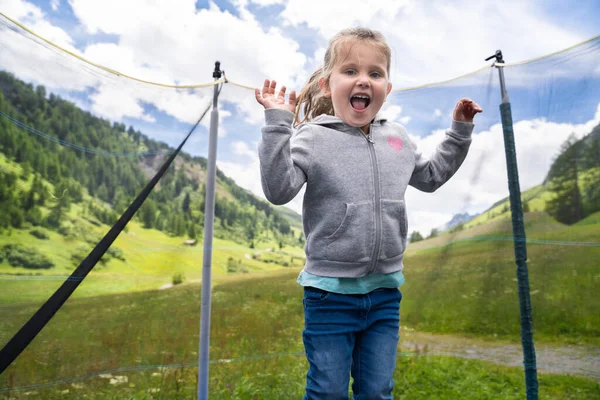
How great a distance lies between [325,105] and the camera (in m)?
1.64

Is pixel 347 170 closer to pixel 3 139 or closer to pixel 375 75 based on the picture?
pixel 375 75

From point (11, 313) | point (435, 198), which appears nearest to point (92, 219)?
point (11, 313)

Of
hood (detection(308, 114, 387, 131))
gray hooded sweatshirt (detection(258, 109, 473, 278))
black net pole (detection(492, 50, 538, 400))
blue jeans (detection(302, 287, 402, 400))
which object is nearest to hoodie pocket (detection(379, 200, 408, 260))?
gray hooded sweatshirt (detection(258, 109, 473, 278))

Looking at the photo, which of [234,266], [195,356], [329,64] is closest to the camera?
[329,64]

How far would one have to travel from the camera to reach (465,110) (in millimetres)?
1614

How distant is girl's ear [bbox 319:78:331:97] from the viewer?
5.14ft

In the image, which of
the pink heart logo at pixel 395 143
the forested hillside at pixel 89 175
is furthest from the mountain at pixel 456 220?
the pink heart logo at pixel 395 143

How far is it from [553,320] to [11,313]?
2.47m

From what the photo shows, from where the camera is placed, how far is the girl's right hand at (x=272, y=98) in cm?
131

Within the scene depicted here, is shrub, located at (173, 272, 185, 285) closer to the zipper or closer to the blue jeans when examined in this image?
the blue jeans

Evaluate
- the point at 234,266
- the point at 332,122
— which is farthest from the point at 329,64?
the point at 234,266

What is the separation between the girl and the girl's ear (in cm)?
6

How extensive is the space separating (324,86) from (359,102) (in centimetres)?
18

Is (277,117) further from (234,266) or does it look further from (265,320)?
(265,320)
